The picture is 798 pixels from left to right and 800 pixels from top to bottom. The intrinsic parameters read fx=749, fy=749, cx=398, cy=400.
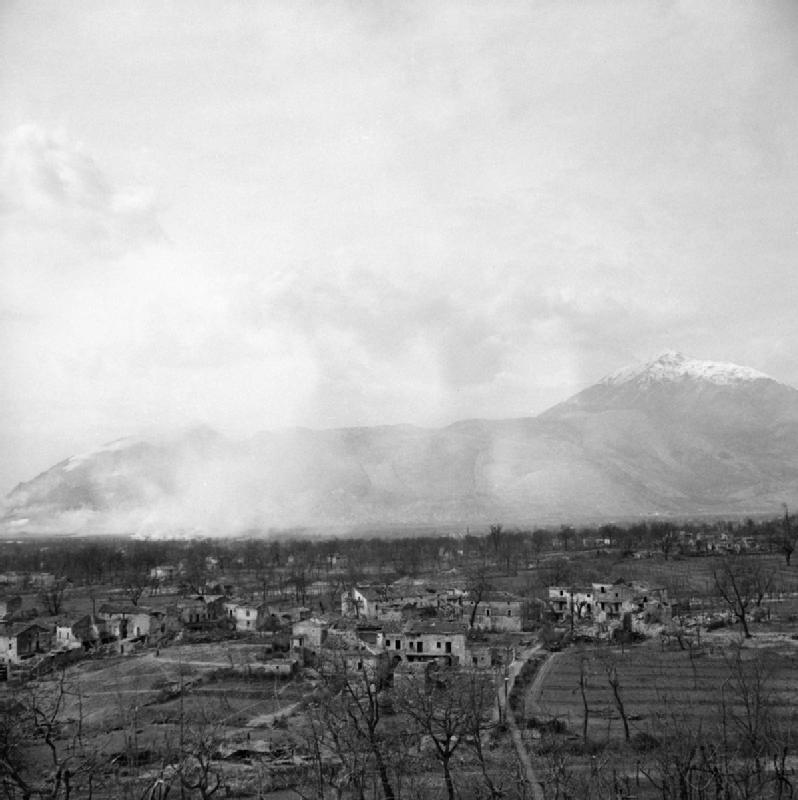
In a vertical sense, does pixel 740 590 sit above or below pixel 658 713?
below

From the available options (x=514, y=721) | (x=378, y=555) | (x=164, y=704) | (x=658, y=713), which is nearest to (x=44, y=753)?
(x=164, y=704)

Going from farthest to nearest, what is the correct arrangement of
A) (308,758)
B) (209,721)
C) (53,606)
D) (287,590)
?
(287,590)
(53,606)
(209,721)
(308,758)

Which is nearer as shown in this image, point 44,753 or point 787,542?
point 44,753

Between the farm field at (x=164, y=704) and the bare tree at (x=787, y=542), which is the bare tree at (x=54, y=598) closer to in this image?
the farm field at (x=164, y=704)

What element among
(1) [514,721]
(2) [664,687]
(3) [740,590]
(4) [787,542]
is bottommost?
(3) [740,590]

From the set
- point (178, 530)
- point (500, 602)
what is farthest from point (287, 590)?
point (178, 530)

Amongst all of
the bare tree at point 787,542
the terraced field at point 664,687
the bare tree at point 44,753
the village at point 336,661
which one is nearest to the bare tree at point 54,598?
the village at point 336,661

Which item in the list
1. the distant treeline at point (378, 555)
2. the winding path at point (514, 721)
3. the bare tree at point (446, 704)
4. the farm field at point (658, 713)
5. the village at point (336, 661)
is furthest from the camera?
the distant treeline at point (378, 555)

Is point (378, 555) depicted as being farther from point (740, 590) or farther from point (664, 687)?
point (664, 687)

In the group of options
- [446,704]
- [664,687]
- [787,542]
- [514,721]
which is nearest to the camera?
[446,704]

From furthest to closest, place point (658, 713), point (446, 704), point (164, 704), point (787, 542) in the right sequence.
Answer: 1. point (787, 542)
2. point (164, 704)
3. point (658, 713)
4. point (446, 704)

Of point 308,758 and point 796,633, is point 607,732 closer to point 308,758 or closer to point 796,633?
point 308,758
